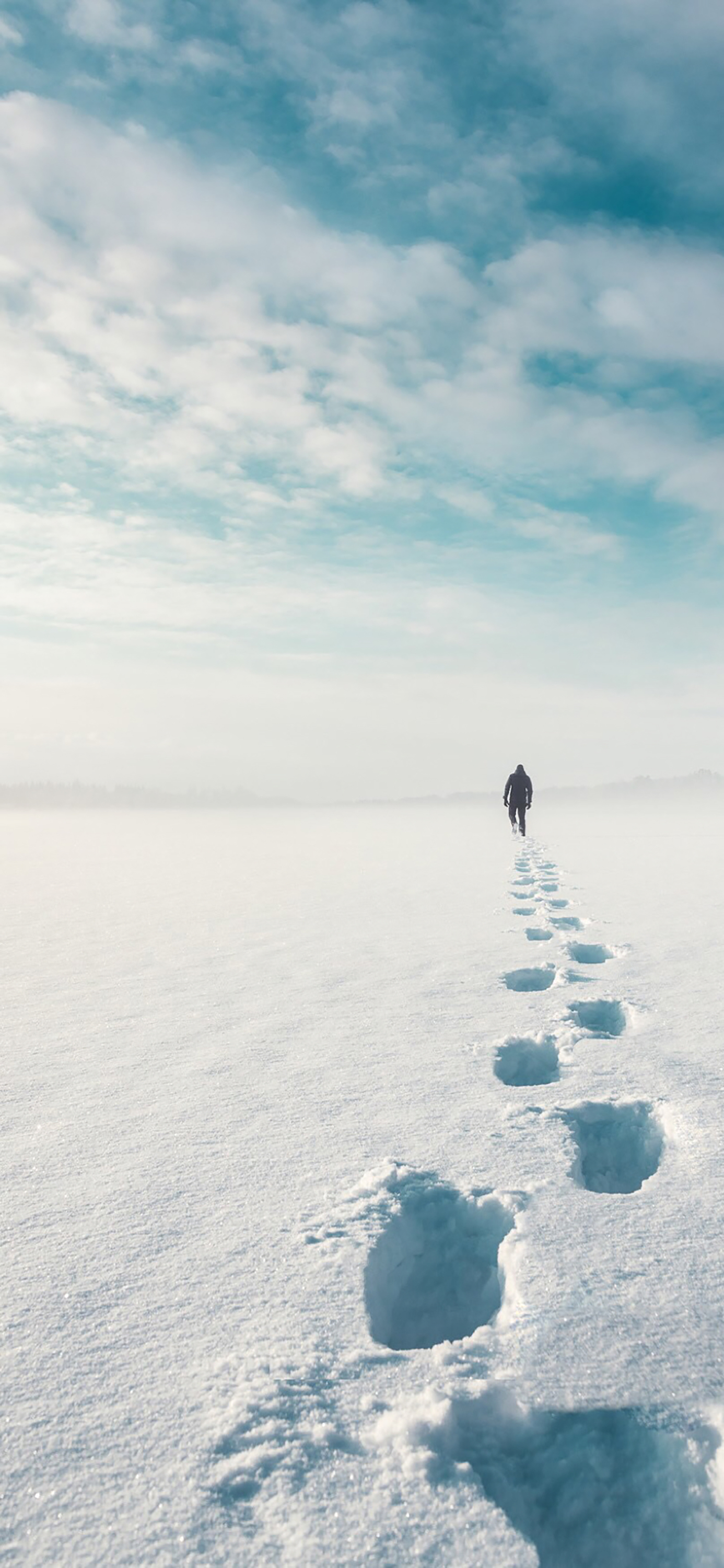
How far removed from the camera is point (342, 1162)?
2.84m

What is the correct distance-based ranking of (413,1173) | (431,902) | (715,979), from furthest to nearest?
(431,902) < (715,979) < (413,1173)

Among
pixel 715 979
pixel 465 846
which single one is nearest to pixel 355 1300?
pixel 715 979

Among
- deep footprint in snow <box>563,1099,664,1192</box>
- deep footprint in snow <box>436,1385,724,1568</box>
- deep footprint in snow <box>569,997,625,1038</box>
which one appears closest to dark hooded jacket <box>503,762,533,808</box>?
deep footprint in snow <box>569,997,625,1038</box>

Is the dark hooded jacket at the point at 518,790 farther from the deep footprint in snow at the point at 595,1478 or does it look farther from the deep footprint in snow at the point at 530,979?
the deep footprint in snow at the point at 595,1478

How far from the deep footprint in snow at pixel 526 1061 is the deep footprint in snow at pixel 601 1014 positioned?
57 centimetres

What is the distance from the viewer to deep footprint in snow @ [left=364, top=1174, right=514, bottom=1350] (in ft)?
7.64

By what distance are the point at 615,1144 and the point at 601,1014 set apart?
1714 millimetres

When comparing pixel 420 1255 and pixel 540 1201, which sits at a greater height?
pixel 540 1201

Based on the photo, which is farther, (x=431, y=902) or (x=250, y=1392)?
(x=431, y=902)

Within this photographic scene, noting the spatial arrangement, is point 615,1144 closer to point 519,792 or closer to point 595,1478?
point 595,1478

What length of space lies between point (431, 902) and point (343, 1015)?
181 inches

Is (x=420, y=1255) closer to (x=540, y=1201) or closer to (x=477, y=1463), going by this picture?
(x=540, y=1201)

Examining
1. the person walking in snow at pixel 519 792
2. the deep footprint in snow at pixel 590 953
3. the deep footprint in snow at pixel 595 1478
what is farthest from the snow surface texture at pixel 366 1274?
the person walking in snow at pixel 519 792

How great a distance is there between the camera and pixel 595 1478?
66.2 inches
